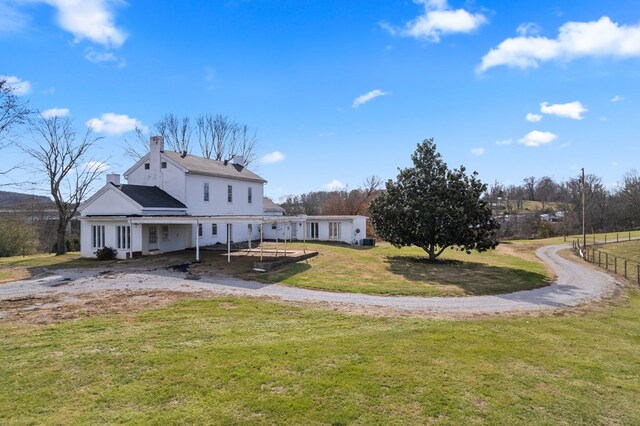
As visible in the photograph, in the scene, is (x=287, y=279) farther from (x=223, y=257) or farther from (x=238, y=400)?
(x=238, y=400)

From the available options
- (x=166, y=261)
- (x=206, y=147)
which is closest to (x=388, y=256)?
(x=166, y=261)

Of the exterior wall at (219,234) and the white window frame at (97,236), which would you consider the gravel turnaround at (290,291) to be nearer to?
the white window frame at (97,236)

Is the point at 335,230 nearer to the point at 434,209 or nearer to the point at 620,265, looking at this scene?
the point at 434,209

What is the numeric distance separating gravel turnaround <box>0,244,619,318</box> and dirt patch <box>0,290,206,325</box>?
32.1 inches

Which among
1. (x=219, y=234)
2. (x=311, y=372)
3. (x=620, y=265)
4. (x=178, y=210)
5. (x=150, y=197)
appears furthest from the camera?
(x=219, y=234)

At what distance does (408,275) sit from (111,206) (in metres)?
19.7

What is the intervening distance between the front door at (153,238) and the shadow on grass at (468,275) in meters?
15.6

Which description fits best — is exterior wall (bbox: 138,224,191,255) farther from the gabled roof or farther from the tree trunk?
the tree trunk

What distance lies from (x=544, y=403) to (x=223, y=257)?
68.2 ft

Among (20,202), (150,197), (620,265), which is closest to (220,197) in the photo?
(150,197)

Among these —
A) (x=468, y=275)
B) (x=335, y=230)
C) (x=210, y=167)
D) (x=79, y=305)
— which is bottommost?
(x=468, y=275)

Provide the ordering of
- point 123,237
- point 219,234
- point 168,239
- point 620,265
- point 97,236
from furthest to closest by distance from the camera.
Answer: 1. point 219,234
2. point 620,265
3. point 168,239
4. point 97,236
5. point 123,237

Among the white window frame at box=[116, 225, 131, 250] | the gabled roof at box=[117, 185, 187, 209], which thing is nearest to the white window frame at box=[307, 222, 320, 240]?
the gabled roof at box=[117, 185, 187, 209]

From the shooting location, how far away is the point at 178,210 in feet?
93.5
